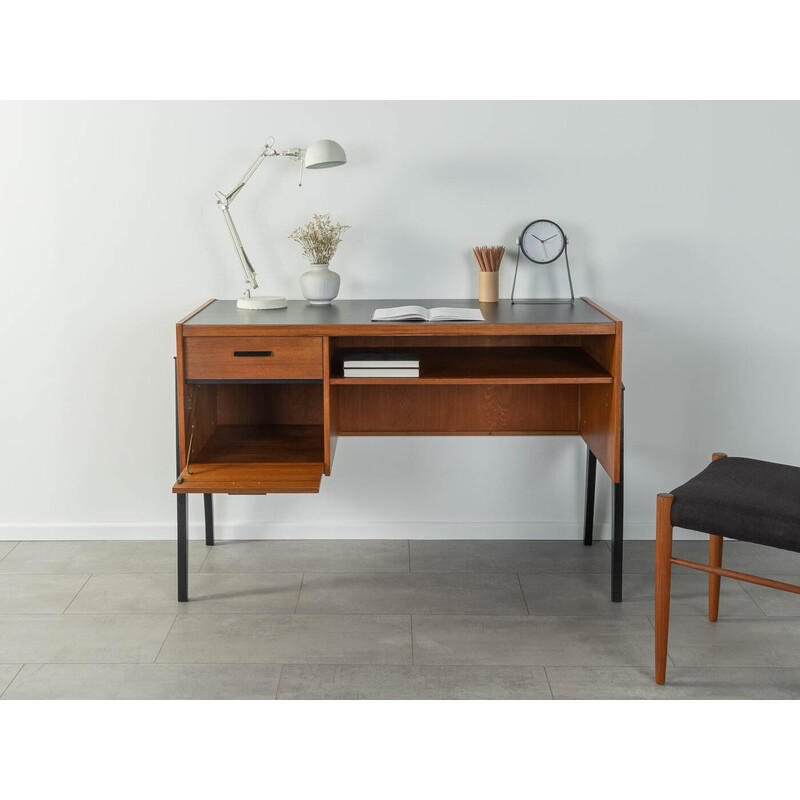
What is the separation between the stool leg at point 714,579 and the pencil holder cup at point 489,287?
1.12 m

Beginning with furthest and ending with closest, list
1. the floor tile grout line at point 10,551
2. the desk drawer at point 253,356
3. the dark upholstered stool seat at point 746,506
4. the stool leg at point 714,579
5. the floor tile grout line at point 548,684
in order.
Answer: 1. the floor tile grout line at point 10,551
2. the desk drawer at point 253,356
3. the stool leg at point 714,579
4. the floor tile grout line at point 548,684
5. the dark upholstered stool seat at point 746,506

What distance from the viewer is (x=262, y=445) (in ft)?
10.8

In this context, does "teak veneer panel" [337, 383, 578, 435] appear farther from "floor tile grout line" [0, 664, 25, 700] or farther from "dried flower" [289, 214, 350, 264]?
"floor tile grout line" [0, 664, 25, 700]

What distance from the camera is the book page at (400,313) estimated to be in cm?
302

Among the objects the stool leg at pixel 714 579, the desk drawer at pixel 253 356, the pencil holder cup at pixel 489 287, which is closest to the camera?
the stool leg at pixel 714 579

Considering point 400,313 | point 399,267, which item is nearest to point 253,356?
point 400,313

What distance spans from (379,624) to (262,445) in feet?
2.52

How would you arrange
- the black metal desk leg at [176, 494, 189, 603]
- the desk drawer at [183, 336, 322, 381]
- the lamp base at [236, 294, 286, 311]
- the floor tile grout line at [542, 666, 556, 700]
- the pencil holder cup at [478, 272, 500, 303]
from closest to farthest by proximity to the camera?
the floor tile grout line at [542, 666, 556, 700]
the desk drawer at [183, 336, 322, 381]
the black metal desk leg at [176, 494, 189, 603]
the lamp base at [236, 294, 286, 311]
the pencil holder cup at [478, 272, 500, 303]

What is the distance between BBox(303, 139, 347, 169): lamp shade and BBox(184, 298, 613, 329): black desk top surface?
494 mm

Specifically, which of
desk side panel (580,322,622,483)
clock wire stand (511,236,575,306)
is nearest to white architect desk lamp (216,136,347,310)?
clock wire stand (511,236,575,306)

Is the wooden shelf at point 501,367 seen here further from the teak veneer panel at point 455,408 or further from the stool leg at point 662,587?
the stool leg at point 662,587

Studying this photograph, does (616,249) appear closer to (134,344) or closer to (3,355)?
(134,344)

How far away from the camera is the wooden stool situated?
2424 mm

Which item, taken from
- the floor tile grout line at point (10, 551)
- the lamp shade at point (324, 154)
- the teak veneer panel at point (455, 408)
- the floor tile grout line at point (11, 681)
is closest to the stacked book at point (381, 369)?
the teak veneer panel at point (455, 408)
